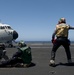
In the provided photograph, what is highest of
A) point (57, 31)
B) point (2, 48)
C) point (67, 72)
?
point (57, 31)

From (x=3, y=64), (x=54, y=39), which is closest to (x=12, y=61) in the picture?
(x=3, y=64)

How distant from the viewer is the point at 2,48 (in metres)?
12.1

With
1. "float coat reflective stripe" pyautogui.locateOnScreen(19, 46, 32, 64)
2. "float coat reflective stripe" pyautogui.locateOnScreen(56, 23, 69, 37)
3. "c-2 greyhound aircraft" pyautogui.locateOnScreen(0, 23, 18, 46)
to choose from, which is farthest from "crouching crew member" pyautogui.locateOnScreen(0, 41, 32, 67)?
"c-2 greyhound aircraft" pyautogui.locateOnScreen(0, 23, 18, 46)

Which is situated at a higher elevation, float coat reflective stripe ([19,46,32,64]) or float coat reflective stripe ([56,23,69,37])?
float coat reflective stripe ([56,23,69,37])

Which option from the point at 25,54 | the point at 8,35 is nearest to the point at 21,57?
the point at 25,54

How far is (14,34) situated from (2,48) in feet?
81.7

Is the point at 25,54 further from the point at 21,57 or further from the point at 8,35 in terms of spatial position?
the point at 8,35

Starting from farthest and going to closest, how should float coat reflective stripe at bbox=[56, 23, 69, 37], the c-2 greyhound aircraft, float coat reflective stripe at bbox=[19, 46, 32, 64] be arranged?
the c-2 greyhound aircraft
float coat reflective stripe at bbox=[56, 23, 69, 37]
float coat reflective stripe at bbox=[19, 46, 32, 64]

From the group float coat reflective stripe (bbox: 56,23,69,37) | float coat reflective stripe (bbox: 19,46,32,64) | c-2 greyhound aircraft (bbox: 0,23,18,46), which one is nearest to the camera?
float coat reflective stripe (bbox: 19,46,32,64)

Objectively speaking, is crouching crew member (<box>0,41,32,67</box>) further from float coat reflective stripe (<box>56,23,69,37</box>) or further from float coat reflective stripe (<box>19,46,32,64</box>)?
float coat reflective stripe (<box>56,23,69,37</box>)

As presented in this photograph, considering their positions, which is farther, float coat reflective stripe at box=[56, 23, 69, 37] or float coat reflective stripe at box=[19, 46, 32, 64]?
float coat reflective stripe at box=[56, 23, 69, 37]

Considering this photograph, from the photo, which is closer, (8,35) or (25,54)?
(25,54)

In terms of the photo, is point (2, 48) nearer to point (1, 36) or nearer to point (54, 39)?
point (54, 39)

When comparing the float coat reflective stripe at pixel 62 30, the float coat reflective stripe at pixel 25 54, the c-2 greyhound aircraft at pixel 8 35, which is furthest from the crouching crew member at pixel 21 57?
the c-2 greyhound aircraft at pixel 8 35
